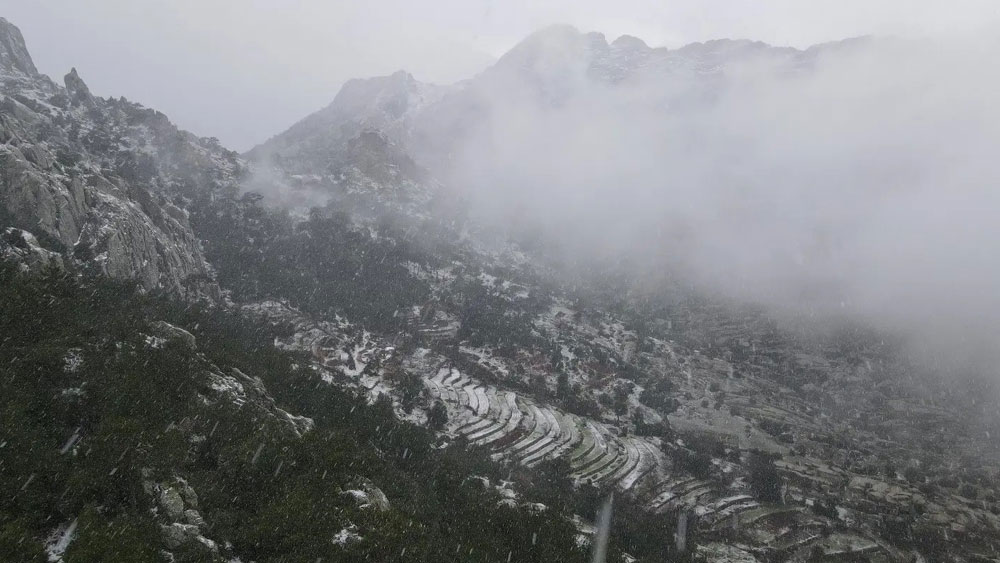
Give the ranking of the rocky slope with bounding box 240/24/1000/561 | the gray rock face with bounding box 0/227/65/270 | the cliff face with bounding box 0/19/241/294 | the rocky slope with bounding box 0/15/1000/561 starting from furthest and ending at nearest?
the rocky slope with bounding box 240/24/1000/561
the rocky slope with bounding box 0/15/1000/561
the cliff face with bounding box 0/19/241/294
the gray rock face with bounding box 0/227/65/270

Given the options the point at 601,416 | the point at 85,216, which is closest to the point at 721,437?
the point at 601,416

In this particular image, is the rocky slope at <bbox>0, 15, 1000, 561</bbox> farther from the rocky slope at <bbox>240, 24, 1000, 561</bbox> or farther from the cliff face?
the rocky slope at <bbox>240, 24, 1000, 561</bbox>

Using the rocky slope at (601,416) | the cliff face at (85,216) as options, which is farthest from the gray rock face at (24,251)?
the cliff face at (85,216)

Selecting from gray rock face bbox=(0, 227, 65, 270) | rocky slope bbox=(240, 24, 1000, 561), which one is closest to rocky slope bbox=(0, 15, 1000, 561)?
gray rock face bbox=(0, 227, 65, 270)

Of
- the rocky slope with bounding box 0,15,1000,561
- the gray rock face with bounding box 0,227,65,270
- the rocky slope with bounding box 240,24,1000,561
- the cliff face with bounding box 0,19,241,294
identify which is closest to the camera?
the gray rock face with bounding box 0,227,65,270

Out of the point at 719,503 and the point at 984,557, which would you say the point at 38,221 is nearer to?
the point at 719,503

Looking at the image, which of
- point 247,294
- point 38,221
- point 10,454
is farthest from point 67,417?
point 247,294

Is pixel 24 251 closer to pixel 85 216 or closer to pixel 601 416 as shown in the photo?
pixel 85 216

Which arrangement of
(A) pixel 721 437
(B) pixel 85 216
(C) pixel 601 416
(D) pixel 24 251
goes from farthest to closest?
(A) pixel 721 437
(C) pixel 601 416
(B) pixel 85 216
(D) pixel 24 251

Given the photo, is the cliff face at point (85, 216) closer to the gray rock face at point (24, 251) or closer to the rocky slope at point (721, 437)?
the gray rock face at point (24, 251)

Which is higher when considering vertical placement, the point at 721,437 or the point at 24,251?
the point at 721,437

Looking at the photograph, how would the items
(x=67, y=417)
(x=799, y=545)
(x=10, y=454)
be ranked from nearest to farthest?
(x=10, y=454), (x=67, y=417), (x=799, y=545)
